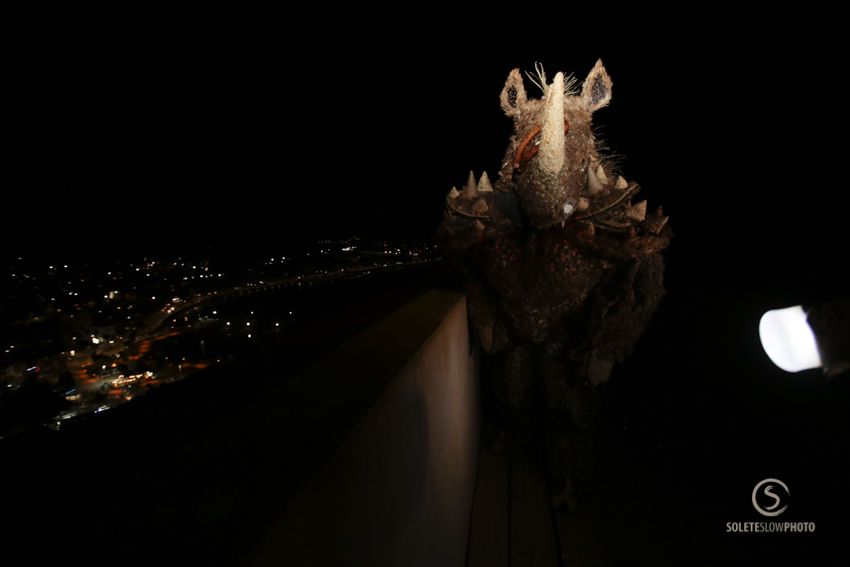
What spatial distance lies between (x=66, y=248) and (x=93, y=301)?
5773 mm

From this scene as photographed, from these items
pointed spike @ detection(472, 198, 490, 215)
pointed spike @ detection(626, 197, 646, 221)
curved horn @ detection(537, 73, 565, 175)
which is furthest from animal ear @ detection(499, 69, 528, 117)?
pointed spike @ detection(626, 197, 646, 221)

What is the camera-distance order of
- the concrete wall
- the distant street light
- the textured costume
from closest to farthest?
the concrete wall, the distant street light, the textured costume

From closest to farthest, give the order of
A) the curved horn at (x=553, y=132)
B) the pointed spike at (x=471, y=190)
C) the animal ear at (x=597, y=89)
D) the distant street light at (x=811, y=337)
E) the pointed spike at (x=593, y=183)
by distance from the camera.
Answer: the distant street light at (x=811, y=337)
the curved horn at (x=553, y=132)
the pointed spike at (x=593, y=183)
the pointed spike at (x=471, y=190)
the animal ear at (x=597, y=89)

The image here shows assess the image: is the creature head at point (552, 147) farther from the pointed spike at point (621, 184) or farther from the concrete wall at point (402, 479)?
the concrete wall at point (402, 479)

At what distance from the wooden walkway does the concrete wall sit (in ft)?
0.56

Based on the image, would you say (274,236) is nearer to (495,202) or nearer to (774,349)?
(495,202)

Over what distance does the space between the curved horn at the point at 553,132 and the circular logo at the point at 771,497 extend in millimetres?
2504

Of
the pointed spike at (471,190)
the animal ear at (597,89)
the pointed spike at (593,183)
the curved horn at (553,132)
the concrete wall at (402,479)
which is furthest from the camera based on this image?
the animal ear at (597,89)

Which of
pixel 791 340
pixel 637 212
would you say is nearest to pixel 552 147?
→ pixel 637 212

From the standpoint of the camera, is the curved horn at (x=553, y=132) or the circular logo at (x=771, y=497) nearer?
the curved horn at (x=553, y=132)

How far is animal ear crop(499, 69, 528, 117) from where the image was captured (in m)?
3.15

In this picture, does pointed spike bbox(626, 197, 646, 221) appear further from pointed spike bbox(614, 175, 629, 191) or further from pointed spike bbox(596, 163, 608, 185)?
pointed spike bbox(596, 163, 608, 185)

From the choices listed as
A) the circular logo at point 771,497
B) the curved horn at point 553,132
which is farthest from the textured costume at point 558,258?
the circular logo at point 771,497

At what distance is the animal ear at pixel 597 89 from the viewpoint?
10.0 feet
